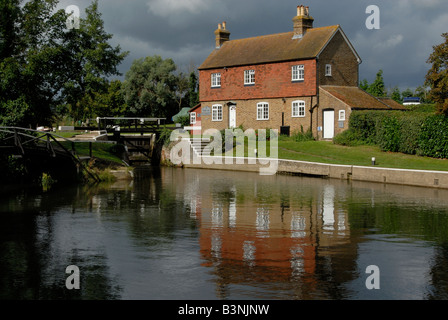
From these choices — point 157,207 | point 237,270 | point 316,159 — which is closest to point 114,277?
point 237,270

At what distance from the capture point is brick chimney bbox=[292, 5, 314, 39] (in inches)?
1967

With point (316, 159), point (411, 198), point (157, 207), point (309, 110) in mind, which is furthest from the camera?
point (309, 110)

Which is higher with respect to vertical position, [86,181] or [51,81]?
[51,81]

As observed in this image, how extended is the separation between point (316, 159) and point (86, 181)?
51.6 feet

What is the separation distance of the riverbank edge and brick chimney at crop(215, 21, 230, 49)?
1831 centimetres

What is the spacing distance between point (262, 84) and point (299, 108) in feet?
15.7

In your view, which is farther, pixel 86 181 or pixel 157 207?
pixel 86 181

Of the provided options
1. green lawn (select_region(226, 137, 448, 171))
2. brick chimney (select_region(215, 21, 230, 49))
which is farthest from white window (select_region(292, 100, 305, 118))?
brick chimney (select_region(215, 21, 230, 49))

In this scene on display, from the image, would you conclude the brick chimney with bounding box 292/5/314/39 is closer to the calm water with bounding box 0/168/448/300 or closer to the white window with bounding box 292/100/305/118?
the white window with bounding box 292/100/305/118

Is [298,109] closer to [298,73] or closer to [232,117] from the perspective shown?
[298,73]

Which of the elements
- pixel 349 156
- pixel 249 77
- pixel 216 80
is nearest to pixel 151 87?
pixel 216 80

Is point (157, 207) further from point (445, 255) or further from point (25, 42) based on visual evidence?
point (25, 42)

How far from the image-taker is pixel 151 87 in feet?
285

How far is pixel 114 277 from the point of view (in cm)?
1288
